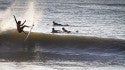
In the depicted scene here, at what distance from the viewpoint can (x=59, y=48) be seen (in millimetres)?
38188

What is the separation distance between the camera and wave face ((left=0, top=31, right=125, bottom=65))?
109ft

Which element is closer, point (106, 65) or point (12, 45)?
point (106, 65)

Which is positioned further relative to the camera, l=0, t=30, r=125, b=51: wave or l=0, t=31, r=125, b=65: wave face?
l=0, t=30, r=125, b=51: wave

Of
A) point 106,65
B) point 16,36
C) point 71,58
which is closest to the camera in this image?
point 106,65

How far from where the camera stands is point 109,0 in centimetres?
15838

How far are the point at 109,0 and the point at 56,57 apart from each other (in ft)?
416

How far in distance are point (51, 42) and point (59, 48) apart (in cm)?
262

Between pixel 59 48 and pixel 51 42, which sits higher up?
pixel 59 48

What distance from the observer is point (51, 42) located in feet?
133

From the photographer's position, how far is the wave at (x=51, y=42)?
38.2 metres

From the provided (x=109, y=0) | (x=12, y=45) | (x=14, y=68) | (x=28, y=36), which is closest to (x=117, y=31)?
(x=28, y=36)

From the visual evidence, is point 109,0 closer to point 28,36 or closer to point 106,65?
point 28,36

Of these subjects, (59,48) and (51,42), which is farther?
(51,42)

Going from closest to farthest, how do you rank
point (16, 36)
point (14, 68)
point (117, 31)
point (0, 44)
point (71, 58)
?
point (14, 68) → point (71, 58) → point (0, 44) → point (16, 36) → point (117, 31)
